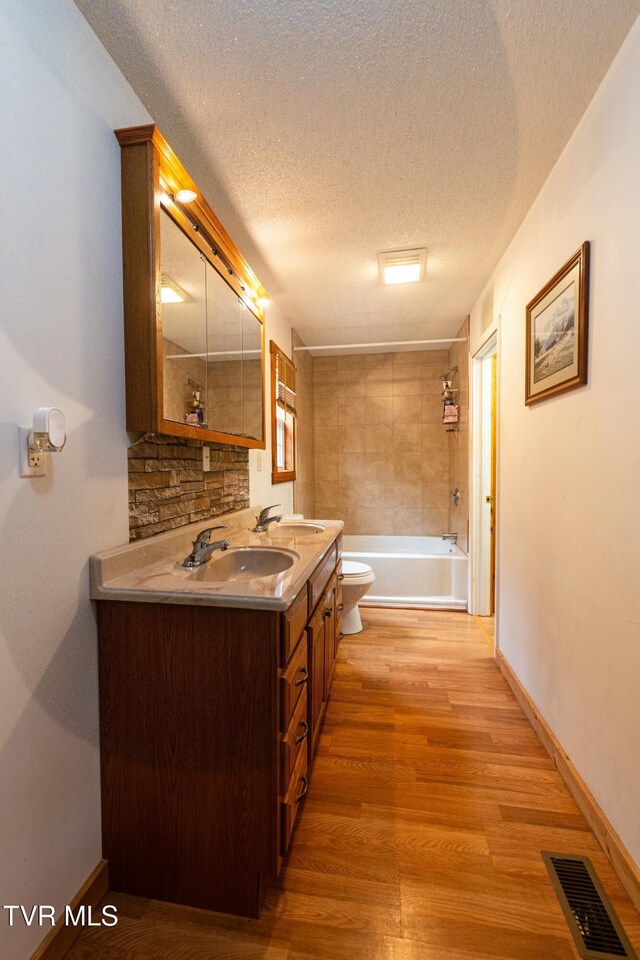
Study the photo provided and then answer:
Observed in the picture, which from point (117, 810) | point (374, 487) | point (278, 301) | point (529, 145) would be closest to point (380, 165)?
point (529, 145)

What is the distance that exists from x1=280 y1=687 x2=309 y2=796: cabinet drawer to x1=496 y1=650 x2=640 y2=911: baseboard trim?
3.13 feet

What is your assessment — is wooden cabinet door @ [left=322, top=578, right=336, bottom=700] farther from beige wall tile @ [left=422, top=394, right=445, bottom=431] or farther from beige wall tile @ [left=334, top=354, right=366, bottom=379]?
beige wall tile @ [left=334, top=354, right=366, bottom=379]

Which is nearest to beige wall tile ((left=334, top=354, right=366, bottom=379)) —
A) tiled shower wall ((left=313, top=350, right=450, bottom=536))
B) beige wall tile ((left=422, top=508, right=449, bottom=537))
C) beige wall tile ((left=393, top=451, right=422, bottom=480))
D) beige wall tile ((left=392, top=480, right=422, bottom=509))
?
tiled shower wall ((left=313, top=350, right=450, bottom=536))

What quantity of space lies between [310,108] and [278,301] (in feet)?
5.15

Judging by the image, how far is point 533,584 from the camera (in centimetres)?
185

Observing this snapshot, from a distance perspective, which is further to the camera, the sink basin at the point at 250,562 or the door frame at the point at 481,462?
the door frame at the point at 481,462

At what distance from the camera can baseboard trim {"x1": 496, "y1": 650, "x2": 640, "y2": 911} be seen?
3.59 ft

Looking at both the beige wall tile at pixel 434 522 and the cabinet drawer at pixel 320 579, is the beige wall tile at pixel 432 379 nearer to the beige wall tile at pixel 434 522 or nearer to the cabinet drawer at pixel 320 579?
the beige wall tile at pixel 434 522

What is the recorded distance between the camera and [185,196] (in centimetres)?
133

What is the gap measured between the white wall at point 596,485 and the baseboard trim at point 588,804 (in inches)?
1.2

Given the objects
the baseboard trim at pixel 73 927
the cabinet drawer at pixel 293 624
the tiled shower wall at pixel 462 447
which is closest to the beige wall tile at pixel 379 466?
the tiled shower wall at pixel 462 447

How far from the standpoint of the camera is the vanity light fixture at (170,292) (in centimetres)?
→ 127

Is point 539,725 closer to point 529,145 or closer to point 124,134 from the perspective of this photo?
point 529,145

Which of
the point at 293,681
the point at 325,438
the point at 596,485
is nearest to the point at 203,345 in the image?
the point at 293,681
